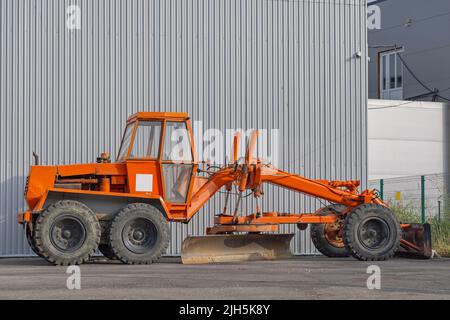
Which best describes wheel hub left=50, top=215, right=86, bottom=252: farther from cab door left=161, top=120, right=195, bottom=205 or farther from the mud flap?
the mud flap

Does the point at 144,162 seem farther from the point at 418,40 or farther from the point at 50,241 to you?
the point at 418,40

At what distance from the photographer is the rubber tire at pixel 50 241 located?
1767 centimetres

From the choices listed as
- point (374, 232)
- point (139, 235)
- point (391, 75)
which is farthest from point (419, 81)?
point (139, 235)

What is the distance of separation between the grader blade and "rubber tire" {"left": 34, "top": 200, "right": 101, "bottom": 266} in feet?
6.15

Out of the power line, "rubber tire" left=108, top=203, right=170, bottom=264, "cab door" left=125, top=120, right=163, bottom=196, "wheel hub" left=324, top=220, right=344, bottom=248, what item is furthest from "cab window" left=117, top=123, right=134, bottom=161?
the power line

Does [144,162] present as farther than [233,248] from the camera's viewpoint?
No

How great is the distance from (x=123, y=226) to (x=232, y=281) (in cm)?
498

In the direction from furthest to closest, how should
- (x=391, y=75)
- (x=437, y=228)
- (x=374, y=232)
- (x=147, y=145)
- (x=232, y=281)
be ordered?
(x=391, y=75), (x=437, y=228), (x=374, y=232), (x=147, y=145), (x=232, y=281)

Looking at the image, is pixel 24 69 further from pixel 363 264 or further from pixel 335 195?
pixel 363 264

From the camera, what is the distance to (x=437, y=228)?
75.3 feet

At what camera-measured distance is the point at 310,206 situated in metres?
23.5
